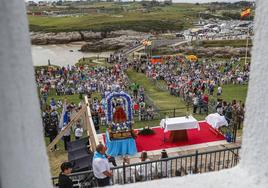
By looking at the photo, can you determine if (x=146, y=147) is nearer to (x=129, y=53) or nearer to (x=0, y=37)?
(x=0, y=37)

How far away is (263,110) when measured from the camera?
6.60ft

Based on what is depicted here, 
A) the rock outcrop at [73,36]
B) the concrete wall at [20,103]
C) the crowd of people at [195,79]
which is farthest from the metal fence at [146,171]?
the rock outcrop at [73,36]

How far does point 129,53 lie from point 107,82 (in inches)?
1142

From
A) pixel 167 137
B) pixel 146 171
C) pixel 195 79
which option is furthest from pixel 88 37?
pixel 146 171

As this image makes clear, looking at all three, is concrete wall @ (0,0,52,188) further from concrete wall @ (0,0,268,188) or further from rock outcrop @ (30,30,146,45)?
rock outcrop @ (30,30,146,45)

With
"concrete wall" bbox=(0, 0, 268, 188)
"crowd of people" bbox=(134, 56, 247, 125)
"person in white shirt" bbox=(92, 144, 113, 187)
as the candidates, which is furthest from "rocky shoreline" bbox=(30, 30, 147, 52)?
"concrete wall" bbox=(0, 0, 268, 188)

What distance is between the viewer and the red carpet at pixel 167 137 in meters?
13.4

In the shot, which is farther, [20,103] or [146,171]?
[146,171]

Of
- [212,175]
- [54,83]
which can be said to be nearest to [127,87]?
[54,83]

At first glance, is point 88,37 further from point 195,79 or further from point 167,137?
point 167,137

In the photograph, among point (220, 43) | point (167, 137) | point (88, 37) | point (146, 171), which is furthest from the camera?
point (88, 37)

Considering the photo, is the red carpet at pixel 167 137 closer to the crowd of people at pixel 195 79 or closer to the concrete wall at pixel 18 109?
the crowd of people at pixel 195 79

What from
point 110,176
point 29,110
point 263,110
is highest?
point 29,110

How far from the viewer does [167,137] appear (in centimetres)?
1419
